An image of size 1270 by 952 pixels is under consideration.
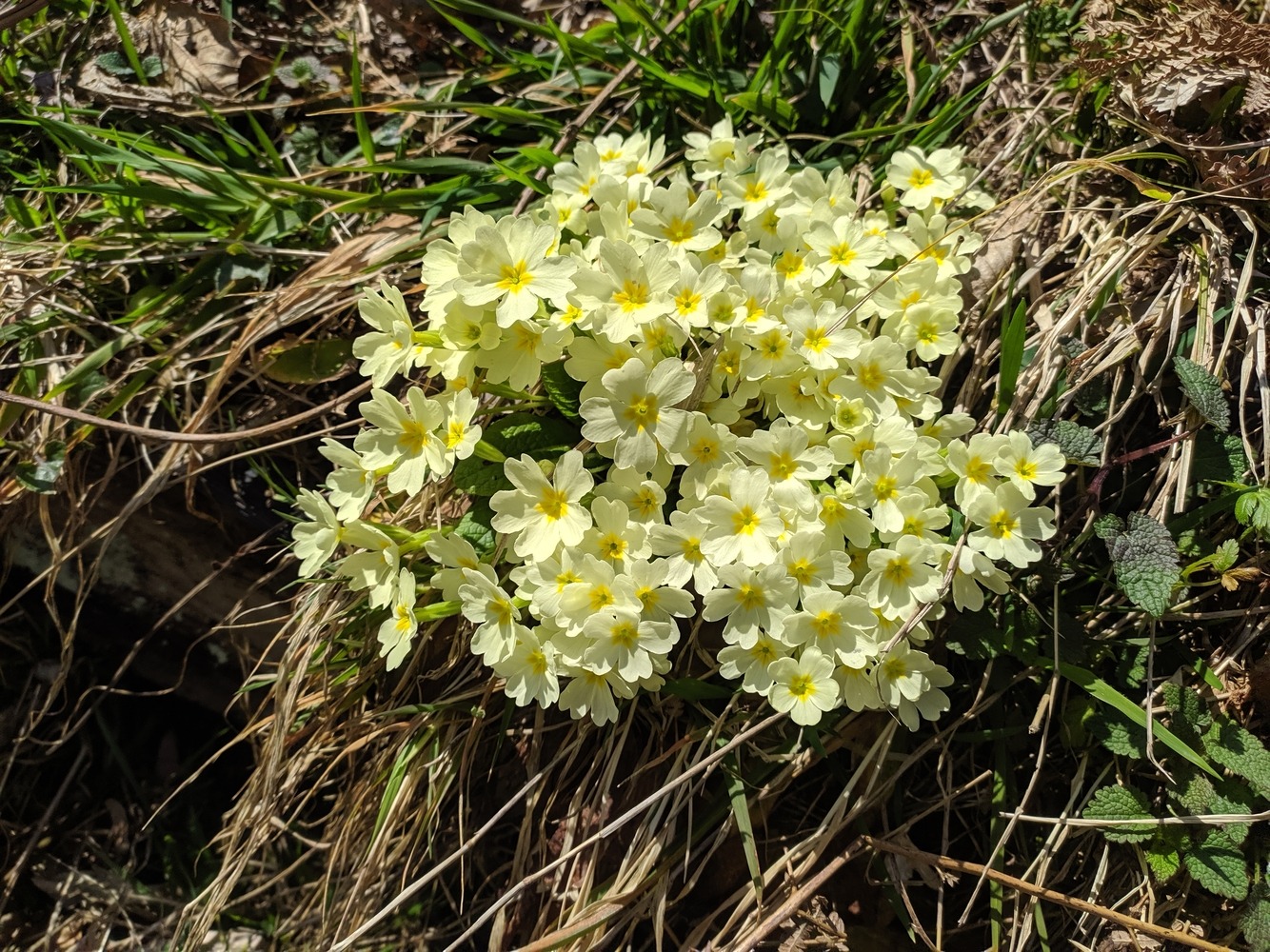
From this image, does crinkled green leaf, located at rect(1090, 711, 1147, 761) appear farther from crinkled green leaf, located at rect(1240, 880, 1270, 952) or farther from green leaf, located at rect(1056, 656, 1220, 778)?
crinkled green leaf, located at rect(1240, 880, 1270, 952)

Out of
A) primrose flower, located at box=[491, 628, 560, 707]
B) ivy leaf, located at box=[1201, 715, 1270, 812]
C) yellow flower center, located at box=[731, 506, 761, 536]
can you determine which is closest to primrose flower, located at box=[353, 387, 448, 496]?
primrose flower, located at box=[491, 628, 560, 707]

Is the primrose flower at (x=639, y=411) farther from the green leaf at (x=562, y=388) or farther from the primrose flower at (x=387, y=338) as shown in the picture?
the primrose flower at (x=387, y=338)

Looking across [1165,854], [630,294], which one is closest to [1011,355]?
[630,294]

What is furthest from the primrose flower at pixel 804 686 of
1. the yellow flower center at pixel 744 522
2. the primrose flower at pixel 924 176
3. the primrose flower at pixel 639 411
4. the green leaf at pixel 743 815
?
the primrose flower at pixel 924 176

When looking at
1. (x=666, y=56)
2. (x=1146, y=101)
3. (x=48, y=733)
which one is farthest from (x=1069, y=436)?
(x=48, y=733)

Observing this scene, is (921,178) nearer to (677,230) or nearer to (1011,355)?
(1011,355)

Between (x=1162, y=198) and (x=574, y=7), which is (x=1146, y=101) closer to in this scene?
(x=1162, y=198)
